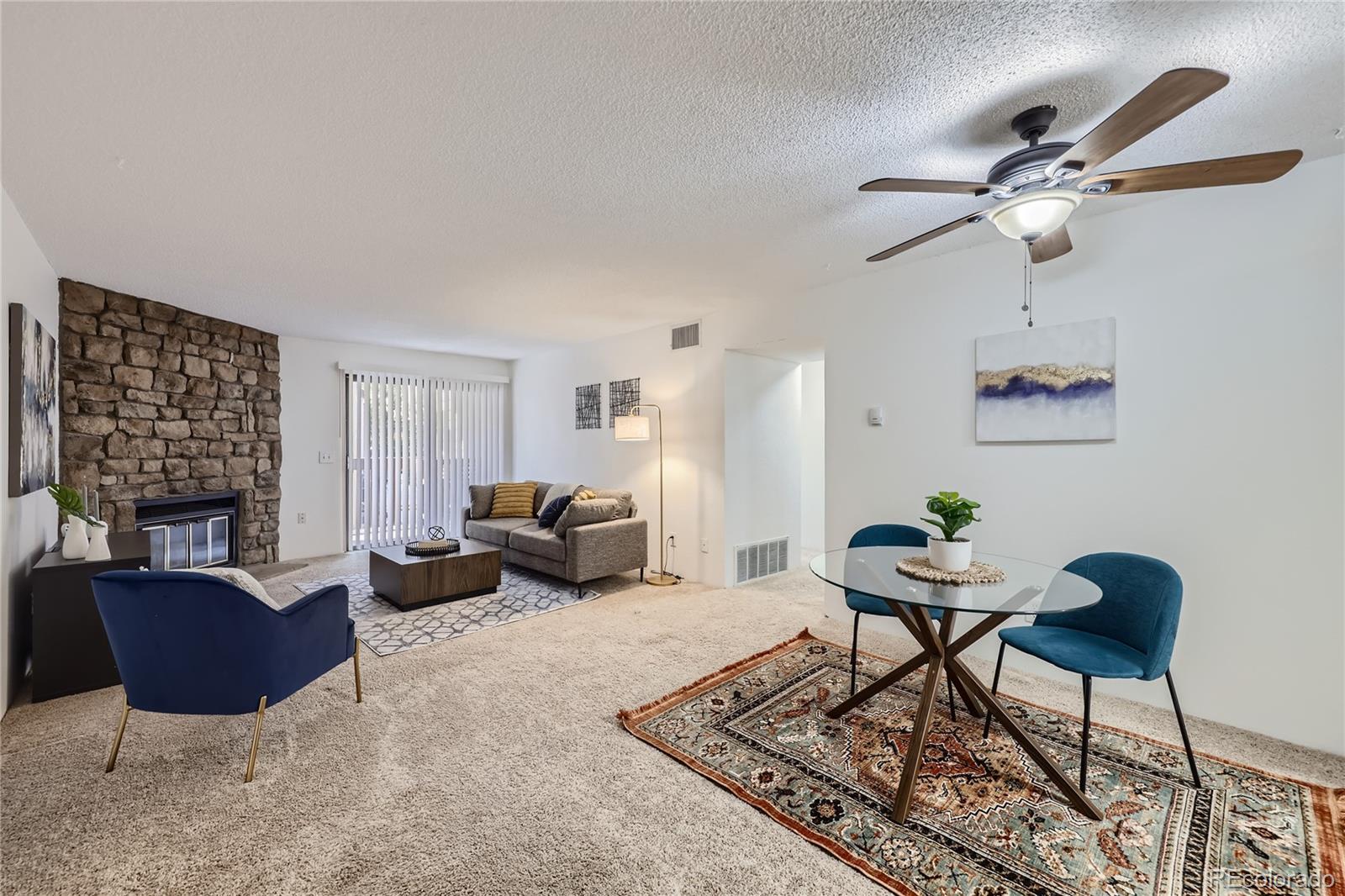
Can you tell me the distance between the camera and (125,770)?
2.16m

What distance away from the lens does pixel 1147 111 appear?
1.43 meters

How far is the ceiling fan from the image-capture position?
4.74 feet

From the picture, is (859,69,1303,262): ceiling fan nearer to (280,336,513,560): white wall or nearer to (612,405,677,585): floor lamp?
(612,405,677,585): floor lamp

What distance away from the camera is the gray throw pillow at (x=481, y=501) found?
20.1 feet

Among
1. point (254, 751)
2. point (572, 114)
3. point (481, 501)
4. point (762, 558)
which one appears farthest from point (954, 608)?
point (481, 501)

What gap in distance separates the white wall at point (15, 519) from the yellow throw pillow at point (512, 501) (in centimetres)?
→ 330

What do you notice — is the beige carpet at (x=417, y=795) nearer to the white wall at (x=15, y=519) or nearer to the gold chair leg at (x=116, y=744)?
the gold chair leg at (x=116, y=744)

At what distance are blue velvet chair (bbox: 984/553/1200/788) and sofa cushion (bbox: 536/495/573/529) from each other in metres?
3.66

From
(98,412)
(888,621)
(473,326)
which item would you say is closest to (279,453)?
(98,412)

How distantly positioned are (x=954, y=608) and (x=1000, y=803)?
2.50ft

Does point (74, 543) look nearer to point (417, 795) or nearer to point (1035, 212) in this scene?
point (417, 795)

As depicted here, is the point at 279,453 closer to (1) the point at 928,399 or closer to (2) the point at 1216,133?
(1) the point at 928,399

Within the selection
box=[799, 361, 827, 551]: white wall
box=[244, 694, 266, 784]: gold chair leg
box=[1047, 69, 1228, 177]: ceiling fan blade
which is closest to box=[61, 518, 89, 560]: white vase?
box=[244, 694, 266, 784]: gold chair leg

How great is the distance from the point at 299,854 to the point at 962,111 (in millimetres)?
3249
